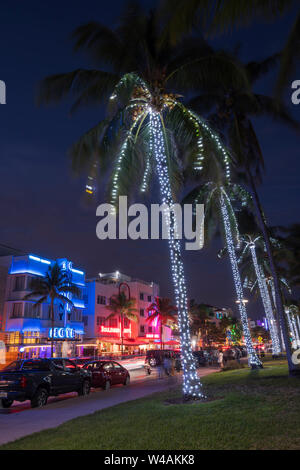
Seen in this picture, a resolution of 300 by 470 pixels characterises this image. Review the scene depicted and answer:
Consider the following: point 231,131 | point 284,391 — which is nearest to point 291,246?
point 231,131

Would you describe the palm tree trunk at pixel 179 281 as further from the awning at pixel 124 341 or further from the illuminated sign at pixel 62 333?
the awning at pixel 124 341

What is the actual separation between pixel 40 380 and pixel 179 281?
655cm

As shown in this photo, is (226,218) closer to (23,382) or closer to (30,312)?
(23,382)

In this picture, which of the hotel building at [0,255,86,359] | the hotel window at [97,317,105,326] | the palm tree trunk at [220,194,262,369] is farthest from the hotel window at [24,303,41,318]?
the palm tree trunk at [220,194,262,369]

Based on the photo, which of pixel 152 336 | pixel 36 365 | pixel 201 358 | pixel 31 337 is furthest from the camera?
pixel 152 336

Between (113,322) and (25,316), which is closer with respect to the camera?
(25,316)

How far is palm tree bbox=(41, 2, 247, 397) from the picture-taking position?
41.2 feet

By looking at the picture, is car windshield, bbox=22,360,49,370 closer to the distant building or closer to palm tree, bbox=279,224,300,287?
palm tree, bbox=279,224,300,287

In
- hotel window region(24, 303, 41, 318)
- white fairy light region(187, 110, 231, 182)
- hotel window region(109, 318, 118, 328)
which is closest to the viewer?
white fairy light region(187, 110, 231, 182)

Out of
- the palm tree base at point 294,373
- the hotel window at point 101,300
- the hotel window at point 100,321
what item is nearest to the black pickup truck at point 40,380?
the palm tree base at point 294,373

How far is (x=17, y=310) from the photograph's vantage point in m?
44.8

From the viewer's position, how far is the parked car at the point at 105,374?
19.9 meters

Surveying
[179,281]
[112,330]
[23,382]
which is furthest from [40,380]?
[112,330]
